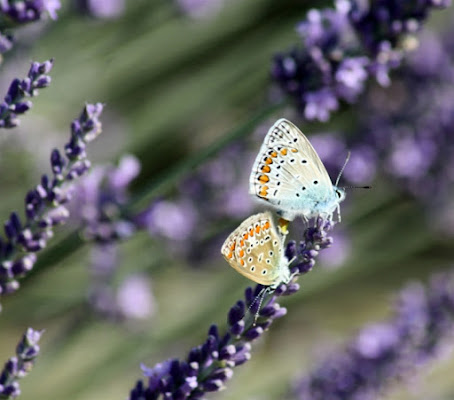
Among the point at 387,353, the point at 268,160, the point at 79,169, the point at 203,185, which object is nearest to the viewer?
the point at 79,169

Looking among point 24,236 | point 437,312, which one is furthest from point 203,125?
point 24,236

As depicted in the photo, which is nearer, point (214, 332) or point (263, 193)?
point (214, 332)

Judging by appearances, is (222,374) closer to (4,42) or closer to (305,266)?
(305,266)

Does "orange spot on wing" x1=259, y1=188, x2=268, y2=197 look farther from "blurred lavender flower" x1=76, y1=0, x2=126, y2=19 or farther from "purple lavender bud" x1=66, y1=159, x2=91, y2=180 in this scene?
"blurred lavender flower" x1=76, y1=0, x2=126, y2=19

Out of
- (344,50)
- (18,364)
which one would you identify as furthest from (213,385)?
(344,50)

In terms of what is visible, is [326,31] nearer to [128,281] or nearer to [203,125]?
[128,281]

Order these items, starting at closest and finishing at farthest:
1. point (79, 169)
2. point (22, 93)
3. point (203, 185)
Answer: point (22, 93), point (79, 169), point (203, 185)

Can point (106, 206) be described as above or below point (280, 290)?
above
